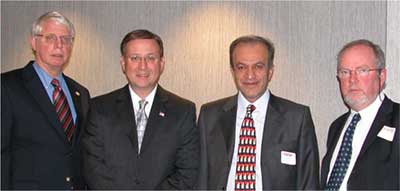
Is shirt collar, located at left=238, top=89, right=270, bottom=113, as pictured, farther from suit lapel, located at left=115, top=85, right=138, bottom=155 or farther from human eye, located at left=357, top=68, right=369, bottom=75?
suit lapel, located at left=115, top=85, right=138, bottom=155

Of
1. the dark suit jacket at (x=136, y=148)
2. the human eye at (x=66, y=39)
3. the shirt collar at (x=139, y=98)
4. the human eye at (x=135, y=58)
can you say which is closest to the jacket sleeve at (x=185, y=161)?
the dark suit jacket at (x=136, y=148)

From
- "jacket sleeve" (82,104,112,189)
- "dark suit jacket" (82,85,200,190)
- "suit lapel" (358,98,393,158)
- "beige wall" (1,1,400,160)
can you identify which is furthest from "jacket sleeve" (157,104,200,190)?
"beige wall" (1,1,400,160)

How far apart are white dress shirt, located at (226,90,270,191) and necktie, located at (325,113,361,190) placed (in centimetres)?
46

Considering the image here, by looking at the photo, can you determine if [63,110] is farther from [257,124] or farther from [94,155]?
[257,124]

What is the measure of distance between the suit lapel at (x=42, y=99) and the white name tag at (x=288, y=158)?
1444 mm

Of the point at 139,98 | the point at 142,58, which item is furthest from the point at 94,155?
the point at 142,58

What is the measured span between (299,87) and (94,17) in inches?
83.2

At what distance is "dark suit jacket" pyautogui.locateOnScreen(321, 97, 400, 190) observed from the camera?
3.00 m

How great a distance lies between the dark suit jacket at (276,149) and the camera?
11.0ft

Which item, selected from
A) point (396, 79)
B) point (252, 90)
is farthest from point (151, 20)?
point (396, 79)

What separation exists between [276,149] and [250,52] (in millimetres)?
665

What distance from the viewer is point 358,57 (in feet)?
10.7

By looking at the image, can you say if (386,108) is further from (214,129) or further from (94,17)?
(94,17)

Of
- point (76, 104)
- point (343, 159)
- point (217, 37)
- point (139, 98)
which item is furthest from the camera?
point (217, 37)
